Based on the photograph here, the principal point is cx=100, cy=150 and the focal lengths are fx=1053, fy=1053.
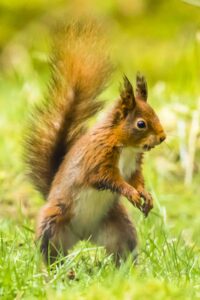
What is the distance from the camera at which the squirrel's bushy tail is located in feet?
13.0

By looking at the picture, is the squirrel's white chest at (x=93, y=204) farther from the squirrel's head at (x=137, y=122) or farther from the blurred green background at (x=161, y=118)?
the blurred green background at (x=161, y=118)

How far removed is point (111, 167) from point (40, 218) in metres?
0.32

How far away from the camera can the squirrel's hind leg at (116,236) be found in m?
3.73

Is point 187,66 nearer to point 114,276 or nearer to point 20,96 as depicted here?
point 20,96

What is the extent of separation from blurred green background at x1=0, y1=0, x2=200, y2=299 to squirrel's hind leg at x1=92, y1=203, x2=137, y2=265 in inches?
2.5

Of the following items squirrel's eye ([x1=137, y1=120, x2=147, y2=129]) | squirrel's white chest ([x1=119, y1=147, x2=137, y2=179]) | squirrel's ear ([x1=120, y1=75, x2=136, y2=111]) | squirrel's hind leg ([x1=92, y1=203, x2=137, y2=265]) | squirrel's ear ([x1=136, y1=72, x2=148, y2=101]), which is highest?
squirrel's ear ([x1=136, y1=72, x2=148, y2=101])

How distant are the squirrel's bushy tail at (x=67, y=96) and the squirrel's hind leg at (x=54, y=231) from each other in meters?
0.31

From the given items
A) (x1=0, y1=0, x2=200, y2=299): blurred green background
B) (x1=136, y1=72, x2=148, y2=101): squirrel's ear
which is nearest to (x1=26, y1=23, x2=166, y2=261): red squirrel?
(x1=136, y1=72, x2=148, y2=101): squirrel's ear

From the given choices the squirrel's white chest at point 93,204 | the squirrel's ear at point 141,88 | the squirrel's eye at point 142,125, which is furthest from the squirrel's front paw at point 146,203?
the squirrel's ear at point 141,88

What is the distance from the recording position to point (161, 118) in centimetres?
584

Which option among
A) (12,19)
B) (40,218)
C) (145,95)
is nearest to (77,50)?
(145,95)

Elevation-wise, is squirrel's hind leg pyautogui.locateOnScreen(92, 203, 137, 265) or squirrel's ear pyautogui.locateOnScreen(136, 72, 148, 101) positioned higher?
squirrel's ear pyautogui.locateOnScreen(136, 72, 148, 101)

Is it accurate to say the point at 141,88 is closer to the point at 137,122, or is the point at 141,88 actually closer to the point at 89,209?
the point at 137,122

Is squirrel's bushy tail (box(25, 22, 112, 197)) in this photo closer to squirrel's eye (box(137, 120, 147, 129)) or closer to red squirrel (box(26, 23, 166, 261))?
red squirrel (box(26, 23, 166, 261))
